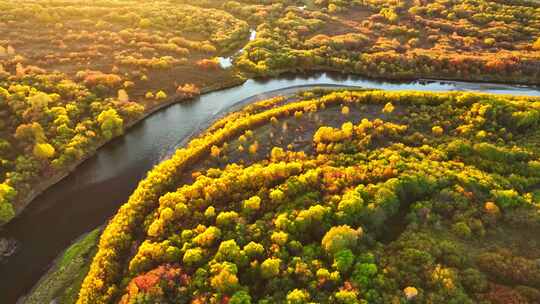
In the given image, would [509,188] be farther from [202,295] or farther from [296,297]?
[202,295]

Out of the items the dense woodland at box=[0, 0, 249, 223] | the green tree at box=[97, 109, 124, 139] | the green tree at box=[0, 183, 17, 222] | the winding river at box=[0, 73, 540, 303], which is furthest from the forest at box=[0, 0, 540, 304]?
the winding river at box=[0, 73, 540, 303]

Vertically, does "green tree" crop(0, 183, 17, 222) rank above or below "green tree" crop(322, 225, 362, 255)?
below

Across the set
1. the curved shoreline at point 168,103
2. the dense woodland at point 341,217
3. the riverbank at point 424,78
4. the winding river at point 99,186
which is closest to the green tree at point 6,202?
the curved shoreline at point 168,103

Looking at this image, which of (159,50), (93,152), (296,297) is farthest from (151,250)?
(159,50)

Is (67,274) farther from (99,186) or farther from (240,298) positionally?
(240,298)

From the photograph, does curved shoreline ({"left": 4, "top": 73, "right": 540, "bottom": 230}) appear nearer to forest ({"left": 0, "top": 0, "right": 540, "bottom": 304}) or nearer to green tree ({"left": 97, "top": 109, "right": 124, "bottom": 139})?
forest ({"left": 0, "top": 0, "right": 540, "bottom": 304})

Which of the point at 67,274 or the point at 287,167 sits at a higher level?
the point at 287,167

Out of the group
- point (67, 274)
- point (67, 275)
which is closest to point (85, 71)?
point (67, 274)
